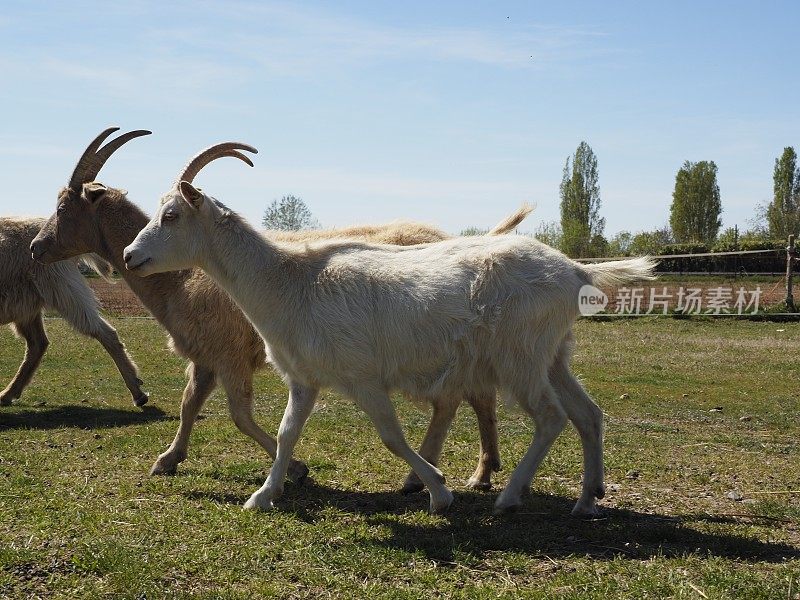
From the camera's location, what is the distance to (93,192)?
7.58m

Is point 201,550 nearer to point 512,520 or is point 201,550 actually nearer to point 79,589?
point 79,589

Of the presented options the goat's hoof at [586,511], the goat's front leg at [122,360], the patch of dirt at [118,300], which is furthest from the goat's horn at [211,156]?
the patch of dirt at [118,300]

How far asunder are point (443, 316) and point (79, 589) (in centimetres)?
268

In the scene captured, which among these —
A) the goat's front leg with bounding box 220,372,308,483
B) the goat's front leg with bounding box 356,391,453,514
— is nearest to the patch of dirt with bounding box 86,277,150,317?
the goat's front leg with bounding box 220,372,308,483

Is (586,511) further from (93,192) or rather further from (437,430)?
(93,192)

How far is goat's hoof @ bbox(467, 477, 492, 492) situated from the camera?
6.72m

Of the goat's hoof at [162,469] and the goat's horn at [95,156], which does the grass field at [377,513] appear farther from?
the goat's horn at [95,156]

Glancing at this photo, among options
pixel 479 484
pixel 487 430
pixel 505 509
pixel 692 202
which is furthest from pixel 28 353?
pixel 692 202

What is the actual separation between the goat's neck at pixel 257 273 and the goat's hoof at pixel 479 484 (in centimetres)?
194

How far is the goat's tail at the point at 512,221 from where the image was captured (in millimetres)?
7117

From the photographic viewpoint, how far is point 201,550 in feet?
16.1

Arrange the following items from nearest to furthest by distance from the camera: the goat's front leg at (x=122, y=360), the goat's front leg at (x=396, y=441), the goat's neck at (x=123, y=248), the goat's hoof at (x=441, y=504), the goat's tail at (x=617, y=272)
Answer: the goat's front leg at (x=396, y=441), the goat's hoof at (x=441, y=504), the goat's tail at (x=617, y=272), the goat's neck at (x=123, y=248), the goat's front leg at (x=122, y=360)

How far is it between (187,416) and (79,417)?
3058 mm

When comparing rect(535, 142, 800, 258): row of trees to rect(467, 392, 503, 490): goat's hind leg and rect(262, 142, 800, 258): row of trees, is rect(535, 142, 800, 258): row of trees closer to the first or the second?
rect(262, 142, 800, 258): row of trees
